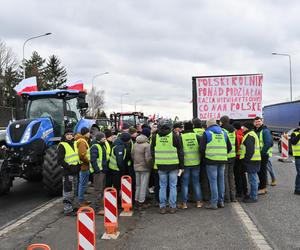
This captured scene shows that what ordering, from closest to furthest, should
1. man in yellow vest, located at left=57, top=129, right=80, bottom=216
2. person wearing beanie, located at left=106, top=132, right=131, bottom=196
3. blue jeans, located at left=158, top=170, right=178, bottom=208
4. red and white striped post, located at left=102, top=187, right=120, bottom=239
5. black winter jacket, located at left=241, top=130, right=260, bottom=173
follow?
1. red and white striped post, located at left=102, top=187, right=120, bottom=239
2. man in yellow vest, located at left=57, top=129, right=80, bottom=216
3. blue jeans, located at left=158, top=170, right=178, bottom=208
4. person wearing beanie, located at left=106, top=132, right=131, bottom=196
5. black winter jacket, located at left=241, top=130, right=260, bottom=173

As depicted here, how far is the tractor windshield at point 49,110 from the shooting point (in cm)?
1059

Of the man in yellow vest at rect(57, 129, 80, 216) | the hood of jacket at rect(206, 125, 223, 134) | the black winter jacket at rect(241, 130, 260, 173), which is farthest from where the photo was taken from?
the black winter jacket at rect(241, 130, 260, 173)

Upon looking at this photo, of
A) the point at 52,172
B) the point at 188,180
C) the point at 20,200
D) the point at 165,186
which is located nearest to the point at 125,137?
the point at 165,186

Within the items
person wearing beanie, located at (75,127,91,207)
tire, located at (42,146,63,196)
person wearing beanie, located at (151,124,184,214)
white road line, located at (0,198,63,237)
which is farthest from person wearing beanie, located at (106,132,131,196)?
white road line, located at (0,198,63,237)

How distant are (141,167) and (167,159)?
0.65 m

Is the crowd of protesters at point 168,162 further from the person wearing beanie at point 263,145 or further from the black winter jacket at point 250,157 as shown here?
the person wearing beanie at point 263,145

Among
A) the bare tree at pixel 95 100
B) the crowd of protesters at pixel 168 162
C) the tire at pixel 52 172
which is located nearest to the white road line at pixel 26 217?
the tire at pixel 52 172

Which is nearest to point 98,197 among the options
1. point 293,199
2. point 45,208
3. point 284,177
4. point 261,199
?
point 45,208

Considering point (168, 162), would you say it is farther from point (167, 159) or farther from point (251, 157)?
point (251, 157)

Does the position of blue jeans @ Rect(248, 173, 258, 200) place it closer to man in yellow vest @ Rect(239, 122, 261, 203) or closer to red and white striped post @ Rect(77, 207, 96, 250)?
man in yellow vest @ Rect(239, 122, 261, 203)

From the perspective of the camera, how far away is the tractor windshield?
1059cm

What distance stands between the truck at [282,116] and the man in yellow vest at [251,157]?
1663 centimetres

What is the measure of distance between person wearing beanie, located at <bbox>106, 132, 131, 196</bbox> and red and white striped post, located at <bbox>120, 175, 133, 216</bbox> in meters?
0.62

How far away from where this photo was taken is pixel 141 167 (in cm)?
Answer: 774
